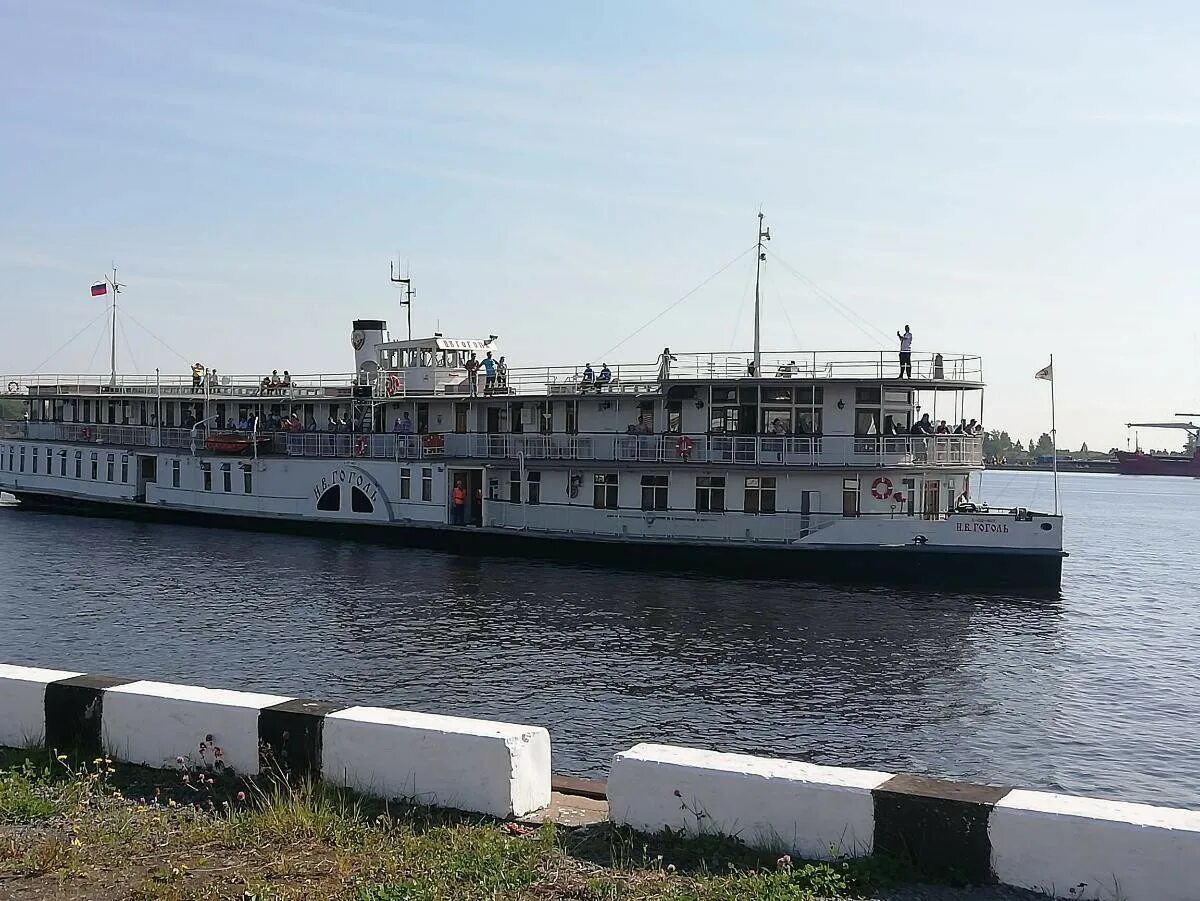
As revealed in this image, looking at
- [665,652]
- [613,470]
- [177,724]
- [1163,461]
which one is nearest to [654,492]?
[613,470]

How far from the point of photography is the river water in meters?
18.6

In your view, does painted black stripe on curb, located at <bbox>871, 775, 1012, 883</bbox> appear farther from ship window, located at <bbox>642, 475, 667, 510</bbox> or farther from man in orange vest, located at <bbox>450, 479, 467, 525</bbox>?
man in orange vest, located at <bbox>450, 479, 467, 525</bbox>

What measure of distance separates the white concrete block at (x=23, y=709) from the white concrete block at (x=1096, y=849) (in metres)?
7.36

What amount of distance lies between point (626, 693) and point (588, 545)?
55.4 feet

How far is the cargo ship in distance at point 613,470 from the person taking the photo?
34.4m

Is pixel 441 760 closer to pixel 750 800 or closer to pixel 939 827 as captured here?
pixel 750 800

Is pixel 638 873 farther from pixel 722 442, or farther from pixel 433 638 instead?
pixel 722 442

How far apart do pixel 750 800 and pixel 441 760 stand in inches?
84.8

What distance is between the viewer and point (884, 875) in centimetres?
686

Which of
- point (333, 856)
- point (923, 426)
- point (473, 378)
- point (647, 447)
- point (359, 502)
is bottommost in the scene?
point (333, 856)

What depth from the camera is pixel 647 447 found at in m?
37.2

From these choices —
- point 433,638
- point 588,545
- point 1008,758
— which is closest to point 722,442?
point 588,545

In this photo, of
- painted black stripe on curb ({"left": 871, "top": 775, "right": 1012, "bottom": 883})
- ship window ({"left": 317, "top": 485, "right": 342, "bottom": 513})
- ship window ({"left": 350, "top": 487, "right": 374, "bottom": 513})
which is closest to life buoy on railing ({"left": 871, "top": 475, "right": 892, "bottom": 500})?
ship window ({"left": 350, "top": 487, "right": 374, "bottom": 513})

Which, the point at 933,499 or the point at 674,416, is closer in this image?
the point at 933,499
